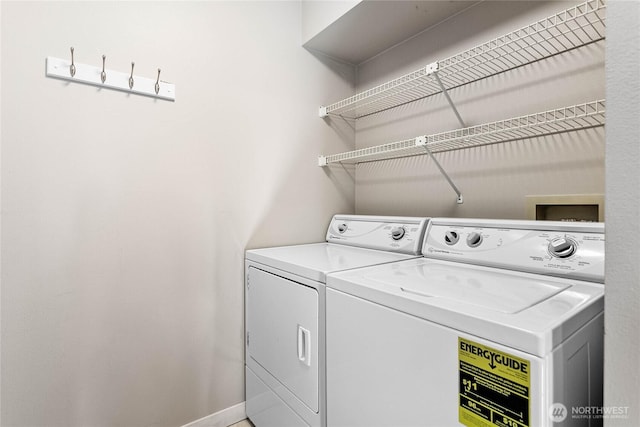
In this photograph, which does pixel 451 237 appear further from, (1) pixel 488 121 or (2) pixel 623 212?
(2) pixel 623 212

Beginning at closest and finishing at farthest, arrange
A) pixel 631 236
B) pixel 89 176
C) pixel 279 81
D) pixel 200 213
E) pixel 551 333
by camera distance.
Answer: pixel 631 236
pixel 551 333
pixel 89 176
pixel 200 213
pixel 279 81

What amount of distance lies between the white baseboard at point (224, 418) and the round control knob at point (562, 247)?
166 centimetres

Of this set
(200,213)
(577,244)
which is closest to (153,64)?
(200,213)

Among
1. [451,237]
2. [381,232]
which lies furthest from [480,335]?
[381,232]

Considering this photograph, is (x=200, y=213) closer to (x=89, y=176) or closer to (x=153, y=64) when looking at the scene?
(x=89, y=176)

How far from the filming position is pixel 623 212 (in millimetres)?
553

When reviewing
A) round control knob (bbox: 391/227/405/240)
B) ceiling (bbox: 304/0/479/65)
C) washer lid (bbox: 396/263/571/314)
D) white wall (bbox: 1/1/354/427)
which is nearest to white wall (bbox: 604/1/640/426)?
washer lid (bbox: 396/263/571/314)

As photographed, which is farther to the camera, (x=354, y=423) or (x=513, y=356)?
(x=354, y=423)

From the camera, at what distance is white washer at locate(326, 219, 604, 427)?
0.68m

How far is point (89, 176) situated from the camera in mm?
1369

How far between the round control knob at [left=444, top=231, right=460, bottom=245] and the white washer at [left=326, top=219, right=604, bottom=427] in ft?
0.21

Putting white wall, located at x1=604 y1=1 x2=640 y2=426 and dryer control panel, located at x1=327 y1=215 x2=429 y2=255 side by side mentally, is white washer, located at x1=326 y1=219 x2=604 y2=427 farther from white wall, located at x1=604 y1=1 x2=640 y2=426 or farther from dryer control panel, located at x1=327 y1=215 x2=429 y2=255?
dryer control panel, located at x1=327 y1=215 x2=429 y2=255

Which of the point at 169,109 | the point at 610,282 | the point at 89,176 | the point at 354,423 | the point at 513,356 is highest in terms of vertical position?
the point at 169,109

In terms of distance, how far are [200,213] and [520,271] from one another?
1.42m
